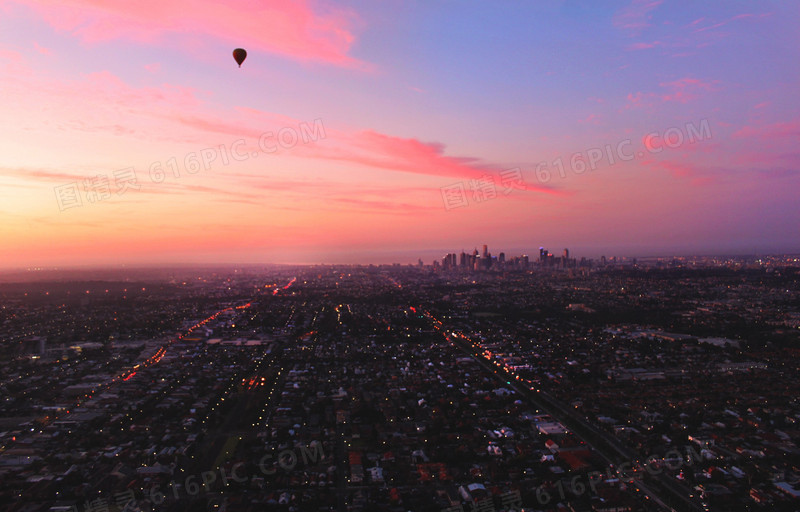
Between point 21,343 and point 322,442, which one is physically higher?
point 21,343

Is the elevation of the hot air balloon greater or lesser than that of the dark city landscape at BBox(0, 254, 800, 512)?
greater

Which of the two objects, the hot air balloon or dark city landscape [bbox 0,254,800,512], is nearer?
dark city landscape [bbox 0,254,800,512]

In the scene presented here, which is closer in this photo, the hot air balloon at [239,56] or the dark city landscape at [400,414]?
the dark city landscape at [400,414]

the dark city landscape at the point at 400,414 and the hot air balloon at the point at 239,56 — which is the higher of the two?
the hot air balloon at the point at 239,56

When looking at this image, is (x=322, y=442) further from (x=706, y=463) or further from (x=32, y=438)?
(x=706, y=463)

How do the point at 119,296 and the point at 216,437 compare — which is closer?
the point at 216,437

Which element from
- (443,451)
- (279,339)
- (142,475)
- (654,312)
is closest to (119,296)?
(279,339)

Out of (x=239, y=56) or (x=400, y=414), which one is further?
(x=400, y=414)

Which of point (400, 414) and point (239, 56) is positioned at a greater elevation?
point (239, 56)
